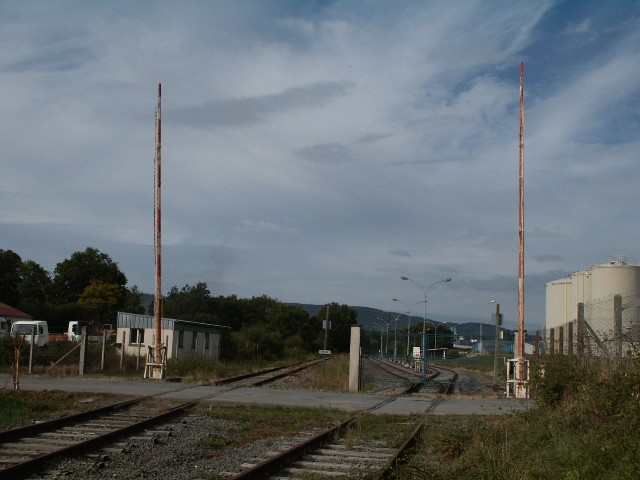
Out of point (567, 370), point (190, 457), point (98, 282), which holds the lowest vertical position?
point (190, 457)

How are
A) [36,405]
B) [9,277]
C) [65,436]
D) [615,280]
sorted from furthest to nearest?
[9,277], [615,280], [36,405], [65,436]

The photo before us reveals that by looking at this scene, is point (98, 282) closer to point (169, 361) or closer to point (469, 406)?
point (169, 361)

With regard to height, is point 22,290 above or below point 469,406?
above

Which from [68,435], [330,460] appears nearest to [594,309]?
[330,460]

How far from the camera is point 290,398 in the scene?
66.2 feet

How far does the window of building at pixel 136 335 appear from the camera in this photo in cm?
4569

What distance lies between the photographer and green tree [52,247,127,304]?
99.5m

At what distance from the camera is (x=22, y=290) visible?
3708 inches

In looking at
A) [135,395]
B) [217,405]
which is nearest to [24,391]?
[135,395]

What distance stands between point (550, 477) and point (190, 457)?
514 cm

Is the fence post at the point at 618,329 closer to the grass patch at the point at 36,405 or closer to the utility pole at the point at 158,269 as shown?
the grass patch at the point at 36,405

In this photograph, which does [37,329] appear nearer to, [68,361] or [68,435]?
[68,361]

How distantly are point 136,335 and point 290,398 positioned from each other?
94.1ft

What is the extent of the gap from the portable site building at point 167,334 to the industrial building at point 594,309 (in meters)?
20.4
